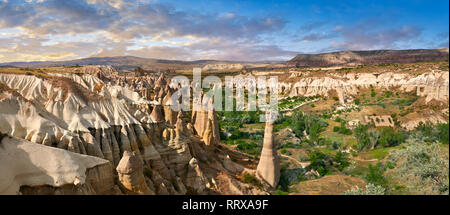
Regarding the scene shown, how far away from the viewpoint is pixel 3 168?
5652 millimetres

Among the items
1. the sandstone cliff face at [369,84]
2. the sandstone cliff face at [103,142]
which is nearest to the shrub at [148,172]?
the sandstone cliff face at [103,142]

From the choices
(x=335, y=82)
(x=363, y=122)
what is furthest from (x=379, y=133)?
(x=335, y=82)

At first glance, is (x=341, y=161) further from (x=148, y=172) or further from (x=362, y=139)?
(x=148, y=172)

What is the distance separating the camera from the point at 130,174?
29.1 feet

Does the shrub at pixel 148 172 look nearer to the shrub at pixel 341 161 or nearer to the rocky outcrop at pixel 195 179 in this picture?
the rocky outcrop at pixel 195 179

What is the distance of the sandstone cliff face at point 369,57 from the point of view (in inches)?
3771

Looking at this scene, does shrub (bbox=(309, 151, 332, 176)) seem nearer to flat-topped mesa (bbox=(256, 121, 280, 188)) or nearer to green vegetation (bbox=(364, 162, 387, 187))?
green vegetation (bbox=(364, 162, 387, 187))

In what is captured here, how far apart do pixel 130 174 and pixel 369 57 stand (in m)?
136

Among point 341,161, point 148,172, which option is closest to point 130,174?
point 148,172

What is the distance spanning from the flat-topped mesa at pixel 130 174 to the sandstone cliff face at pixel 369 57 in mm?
105189

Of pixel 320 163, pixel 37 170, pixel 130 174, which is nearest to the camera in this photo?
pixel 37 170

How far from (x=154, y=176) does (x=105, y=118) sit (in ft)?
13.1
